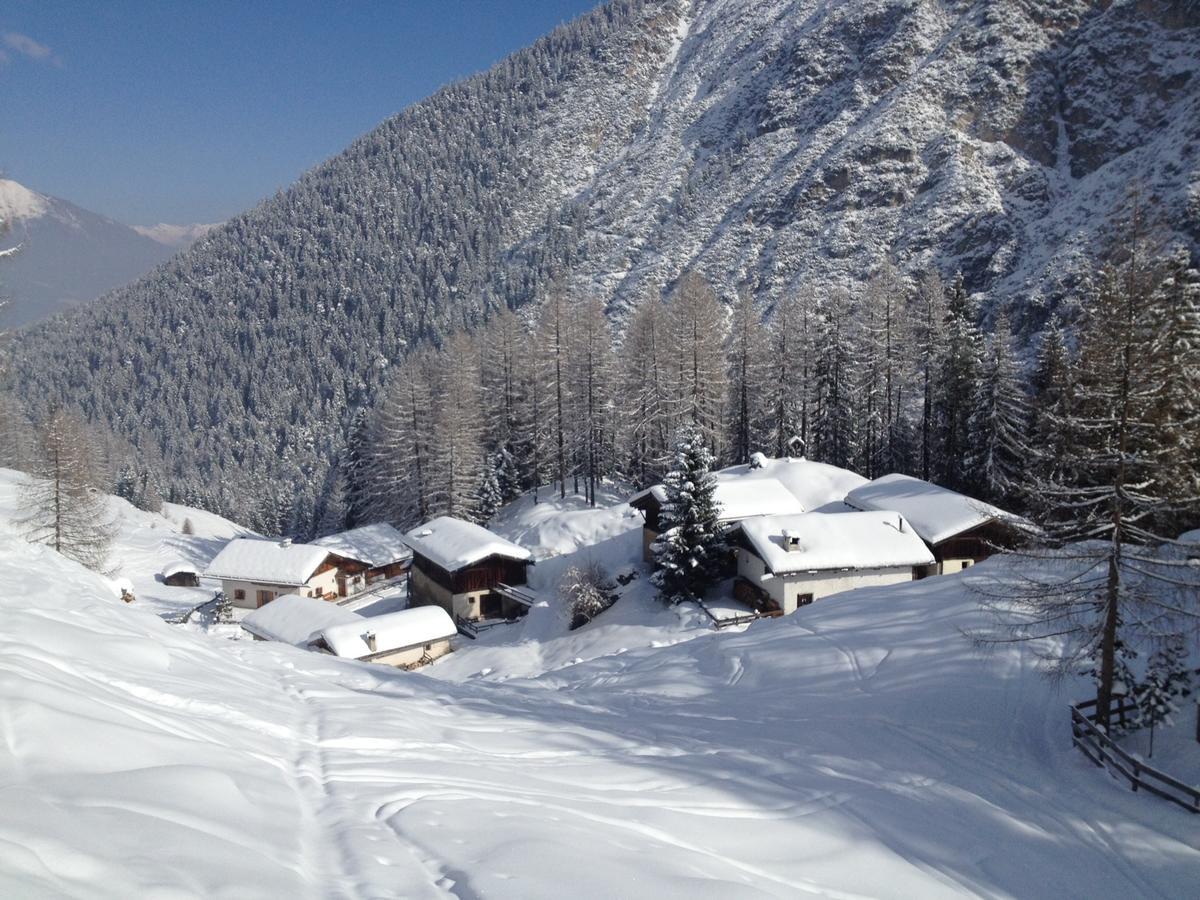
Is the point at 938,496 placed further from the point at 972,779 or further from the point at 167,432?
the point at 167,432

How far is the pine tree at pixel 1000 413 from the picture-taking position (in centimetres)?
3672

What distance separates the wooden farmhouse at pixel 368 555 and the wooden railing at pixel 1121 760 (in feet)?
122

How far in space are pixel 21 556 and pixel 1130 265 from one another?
21825 millimetres

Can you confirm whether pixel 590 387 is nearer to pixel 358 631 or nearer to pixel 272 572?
pixel 272 572

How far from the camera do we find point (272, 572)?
4216 centimetres

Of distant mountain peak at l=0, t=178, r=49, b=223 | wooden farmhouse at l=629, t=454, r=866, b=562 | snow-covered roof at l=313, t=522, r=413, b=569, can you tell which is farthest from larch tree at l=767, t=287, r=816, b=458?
distant mountain peak at l=0, t=178, r=49, b=223

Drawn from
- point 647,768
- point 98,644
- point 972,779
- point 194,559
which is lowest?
point 194,559

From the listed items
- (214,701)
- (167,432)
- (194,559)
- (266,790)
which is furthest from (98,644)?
(167,432)

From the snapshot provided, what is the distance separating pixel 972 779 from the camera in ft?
40.9

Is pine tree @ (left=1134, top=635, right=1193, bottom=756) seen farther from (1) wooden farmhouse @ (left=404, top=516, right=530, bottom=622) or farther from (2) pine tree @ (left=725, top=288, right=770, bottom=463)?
(2) pine tree @ (left=725, top=288, right=770, bottom=463)

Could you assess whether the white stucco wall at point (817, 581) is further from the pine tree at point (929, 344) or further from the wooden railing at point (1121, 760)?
the pine tree at point (929, 344)

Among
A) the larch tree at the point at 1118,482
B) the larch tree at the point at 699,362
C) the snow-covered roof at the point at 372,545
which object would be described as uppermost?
the larch tree at the point at 699,362

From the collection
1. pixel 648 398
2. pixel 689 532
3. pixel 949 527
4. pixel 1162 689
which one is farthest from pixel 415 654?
pixel 1162 689

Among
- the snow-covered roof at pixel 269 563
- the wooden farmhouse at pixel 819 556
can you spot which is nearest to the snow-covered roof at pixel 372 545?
the snow-covered roof at pixel 269 563
